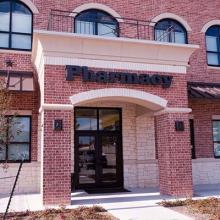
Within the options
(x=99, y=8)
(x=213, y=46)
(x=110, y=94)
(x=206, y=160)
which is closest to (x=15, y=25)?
(x=99, y=8)

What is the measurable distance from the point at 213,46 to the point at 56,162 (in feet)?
36.1

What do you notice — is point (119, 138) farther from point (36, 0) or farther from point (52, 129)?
point (36, 0)

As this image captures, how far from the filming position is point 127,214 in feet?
30.4

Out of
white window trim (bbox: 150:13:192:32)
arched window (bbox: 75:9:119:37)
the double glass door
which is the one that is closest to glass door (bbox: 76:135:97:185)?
the double glass door

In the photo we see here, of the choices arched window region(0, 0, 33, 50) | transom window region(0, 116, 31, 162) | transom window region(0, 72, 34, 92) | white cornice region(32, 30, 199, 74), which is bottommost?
transom window region(0, 116, 31, 162)

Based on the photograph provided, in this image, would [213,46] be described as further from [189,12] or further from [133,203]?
[133,203]

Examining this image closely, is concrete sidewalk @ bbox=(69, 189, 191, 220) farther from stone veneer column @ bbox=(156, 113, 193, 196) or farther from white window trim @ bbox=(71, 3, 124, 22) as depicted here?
white window trim @ bbox=(71, 3, 124, 22)

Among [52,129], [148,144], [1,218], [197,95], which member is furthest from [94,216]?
[197,95]

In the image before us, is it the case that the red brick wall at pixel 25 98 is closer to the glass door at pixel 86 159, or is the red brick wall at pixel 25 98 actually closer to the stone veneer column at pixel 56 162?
the glass door at pixel 86 159

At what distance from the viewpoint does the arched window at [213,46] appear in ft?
56.7

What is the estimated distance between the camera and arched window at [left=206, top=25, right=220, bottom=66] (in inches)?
681

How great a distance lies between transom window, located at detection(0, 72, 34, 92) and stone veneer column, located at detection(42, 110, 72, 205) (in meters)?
2.31

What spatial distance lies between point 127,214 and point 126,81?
181 inches

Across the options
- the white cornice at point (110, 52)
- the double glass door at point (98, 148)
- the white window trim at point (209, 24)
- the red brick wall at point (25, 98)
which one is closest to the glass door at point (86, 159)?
the double glass door at point (98, 148)
